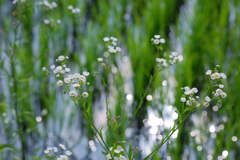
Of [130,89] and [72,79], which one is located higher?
[72,79]

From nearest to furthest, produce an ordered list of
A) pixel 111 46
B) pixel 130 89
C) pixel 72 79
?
pixel 72 79 < pixel 111 46 < pixel 130 89

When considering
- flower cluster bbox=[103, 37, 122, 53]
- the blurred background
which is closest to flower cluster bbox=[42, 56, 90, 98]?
flower cluster bbox=[103, 37, 122, 53]

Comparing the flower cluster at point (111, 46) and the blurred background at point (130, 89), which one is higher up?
the flower cluster at point (111, 46)

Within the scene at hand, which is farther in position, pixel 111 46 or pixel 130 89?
pixel 130 89

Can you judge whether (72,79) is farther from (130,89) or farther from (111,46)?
(130,89)

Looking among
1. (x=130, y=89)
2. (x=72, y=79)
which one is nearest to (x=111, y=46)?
(x=72, y=79)

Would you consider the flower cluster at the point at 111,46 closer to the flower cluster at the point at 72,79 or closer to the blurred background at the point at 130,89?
the flower cluster at the point at 72,79

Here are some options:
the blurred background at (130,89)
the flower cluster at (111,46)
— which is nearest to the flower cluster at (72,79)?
the flower cluster at (111,46)

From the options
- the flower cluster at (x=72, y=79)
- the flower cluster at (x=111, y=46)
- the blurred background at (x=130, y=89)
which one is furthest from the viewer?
the blurred background at (x=130, y=89)
